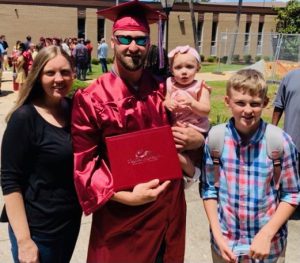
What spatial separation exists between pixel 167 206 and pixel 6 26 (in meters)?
31.1

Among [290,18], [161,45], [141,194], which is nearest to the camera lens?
[141,194]

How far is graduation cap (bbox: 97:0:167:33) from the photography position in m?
2.36

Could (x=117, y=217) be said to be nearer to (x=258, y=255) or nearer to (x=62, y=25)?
(x=258, y=255)

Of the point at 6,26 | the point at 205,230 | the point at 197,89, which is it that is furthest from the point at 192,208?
the point at 6,26

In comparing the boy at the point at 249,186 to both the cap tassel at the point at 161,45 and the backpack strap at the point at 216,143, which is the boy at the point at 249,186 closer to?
the backpack strap at the point at 216,143

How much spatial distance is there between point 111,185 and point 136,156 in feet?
0.65

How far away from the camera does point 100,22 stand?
34.6m

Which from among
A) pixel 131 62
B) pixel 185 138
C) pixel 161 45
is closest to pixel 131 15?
pixel 131 62

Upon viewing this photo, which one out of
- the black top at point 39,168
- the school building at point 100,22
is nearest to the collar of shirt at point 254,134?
the black top at point 39,168

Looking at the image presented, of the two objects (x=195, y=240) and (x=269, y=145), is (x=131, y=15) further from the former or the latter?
(x=195, y=240)

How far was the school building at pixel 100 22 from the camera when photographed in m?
31.2

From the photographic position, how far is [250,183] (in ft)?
7.54

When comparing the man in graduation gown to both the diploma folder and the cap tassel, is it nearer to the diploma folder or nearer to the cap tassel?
the diploma folder

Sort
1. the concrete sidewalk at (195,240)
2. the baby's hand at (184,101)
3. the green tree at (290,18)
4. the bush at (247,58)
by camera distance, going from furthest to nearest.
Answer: the green tree at (290,18)
the bush at (247,58)
the concrete sidewalk at (195,240)
the baby's hand at (184,101)
